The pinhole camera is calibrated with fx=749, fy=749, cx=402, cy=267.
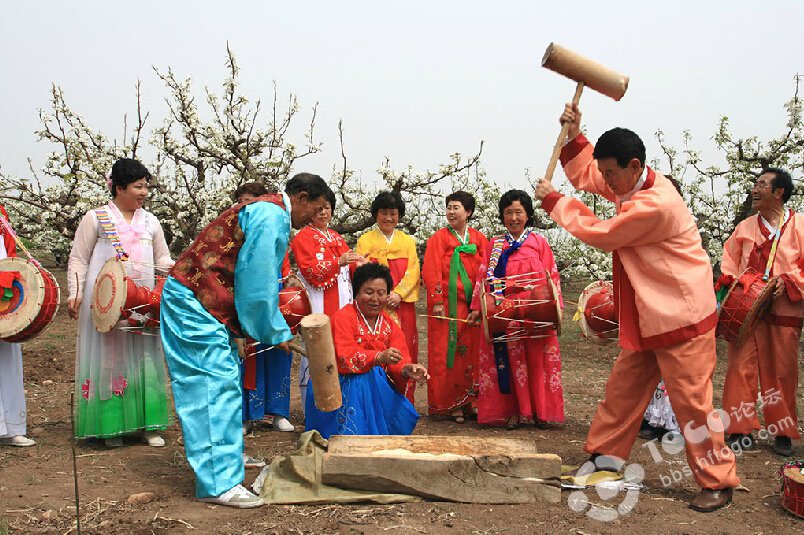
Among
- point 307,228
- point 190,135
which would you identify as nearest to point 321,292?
point 307,228

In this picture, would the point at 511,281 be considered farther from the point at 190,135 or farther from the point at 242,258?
the point at 190,135

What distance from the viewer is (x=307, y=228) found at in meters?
6.39

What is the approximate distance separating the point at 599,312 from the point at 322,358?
90.6 inches

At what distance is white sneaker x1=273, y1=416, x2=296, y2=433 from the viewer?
19.7 ft

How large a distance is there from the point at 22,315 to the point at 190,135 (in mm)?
5038

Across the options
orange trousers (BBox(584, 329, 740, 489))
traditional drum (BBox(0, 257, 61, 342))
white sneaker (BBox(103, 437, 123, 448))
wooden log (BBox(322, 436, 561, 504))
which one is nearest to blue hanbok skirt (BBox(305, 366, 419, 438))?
wooden log (BBox(322, 436, 561, 504))

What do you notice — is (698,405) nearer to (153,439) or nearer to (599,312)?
→ (599,312)

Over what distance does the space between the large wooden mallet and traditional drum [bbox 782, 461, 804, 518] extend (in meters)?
2.05

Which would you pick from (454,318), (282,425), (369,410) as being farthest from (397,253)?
(369,410)

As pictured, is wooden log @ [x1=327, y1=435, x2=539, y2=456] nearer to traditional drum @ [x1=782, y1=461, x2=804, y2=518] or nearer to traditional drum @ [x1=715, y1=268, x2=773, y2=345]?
traditional drum @ [x1=782, y1=461, x2=804, y2=518]

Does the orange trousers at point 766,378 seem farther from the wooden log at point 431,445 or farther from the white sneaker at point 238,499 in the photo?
the white sneaker at point 238,499

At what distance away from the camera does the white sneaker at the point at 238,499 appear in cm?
391

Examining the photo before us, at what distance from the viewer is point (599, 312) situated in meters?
5.51

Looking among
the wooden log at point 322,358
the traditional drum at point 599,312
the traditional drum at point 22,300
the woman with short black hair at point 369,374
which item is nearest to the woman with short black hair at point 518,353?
the traditional drum at point 599,312
